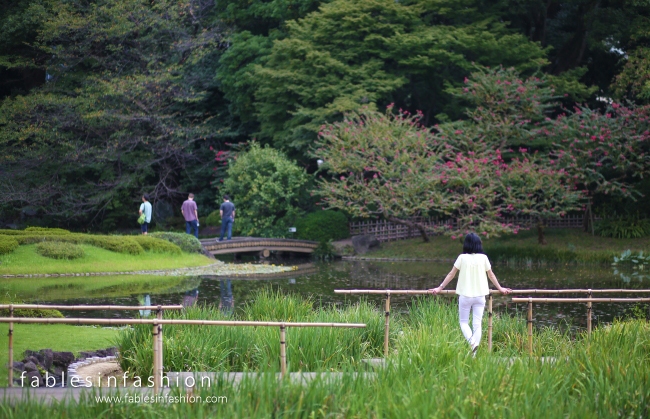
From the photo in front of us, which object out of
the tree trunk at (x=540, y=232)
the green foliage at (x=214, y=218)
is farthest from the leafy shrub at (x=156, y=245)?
the tree trunk at (x=540, y=232)

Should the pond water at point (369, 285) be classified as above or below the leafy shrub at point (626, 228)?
below

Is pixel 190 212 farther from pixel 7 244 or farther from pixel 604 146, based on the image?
pixel 604 146

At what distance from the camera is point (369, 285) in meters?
22.7

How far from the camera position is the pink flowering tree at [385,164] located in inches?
1226

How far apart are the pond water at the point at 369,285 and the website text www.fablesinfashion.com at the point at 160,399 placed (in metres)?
7.15

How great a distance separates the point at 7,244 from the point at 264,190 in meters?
14.0

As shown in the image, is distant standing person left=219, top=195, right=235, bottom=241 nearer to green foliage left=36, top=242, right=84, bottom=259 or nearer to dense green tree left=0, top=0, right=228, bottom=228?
dense green tree left=0, top=0, right=228, bottom=228

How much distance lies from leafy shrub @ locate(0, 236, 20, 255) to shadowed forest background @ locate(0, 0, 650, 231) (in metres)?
11.9

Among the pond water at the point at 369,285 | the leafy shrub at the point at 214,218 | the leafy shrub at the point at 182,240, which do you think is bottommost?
the pond water at the point at 369,285

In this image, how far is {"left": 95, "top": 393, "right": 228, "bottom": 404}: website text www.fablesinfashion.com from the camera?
257 inches

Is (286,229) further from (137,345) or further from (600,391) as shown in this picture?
(600,391)

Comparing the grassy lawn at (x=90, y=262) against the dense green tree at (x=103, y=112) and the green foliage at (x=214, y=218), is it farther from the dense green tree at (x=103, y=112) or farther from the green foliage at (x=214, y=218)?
the dense green tree at (x=103, y=112)

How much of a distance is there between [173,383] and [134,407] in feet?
1.87

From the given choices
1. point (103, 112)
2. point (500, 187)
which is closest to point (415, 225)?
point (500, 187)
